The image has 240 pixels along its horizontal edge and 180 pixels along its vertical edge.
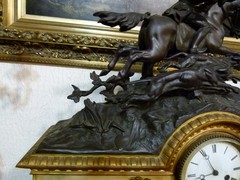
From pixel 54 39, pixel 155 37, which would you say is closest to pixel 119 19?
pixel 155 37

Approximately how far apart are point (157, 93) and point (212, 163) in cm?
17

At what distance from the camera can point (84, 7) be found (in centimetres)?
97

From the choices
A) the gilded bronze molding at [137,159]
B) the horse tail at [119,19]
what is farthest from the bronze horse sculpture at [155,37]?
the gilded bronze molding at [137,159]

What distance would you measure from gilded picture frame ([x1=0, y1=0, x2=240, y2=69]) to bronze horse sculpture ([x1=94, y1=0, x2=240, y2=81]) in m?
0.19

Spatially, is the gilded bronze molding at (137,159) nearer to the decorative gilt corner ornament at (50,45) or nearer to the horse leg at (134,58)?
the horse leg at (134,58)

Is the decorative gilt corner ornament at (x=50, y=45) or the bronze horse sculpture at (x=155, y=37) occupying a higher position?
the bronze horse sculpture at (x=155, y=37)

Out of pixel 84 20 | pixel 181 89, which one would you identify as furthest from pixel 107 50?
pixel 181 89

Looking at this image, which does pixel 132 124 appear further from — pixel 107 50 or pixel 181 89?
pixel 107 50

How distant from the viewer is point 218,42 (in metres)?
0.78

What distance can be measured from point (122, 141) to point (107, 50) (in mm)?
393

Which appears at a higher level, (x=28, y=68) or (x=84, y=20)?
(x=84, y=20)

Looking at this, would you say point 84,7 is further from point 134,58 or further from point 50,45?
point 134,58

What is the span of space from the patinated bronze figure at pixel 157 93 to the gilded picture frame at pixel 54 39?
20 centimetres

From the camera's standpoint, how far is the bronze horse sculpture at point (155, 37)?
0.73m
